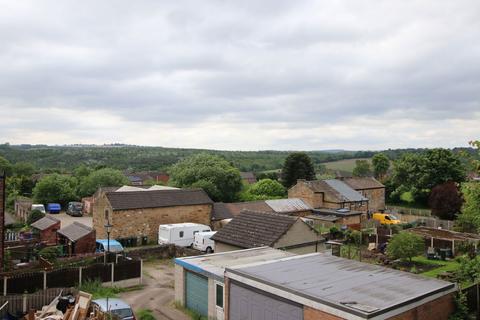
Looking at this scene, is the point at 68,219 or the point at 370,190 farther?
the point at 370,190

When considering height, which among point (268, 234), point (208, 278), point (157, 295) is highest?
point (268, 234)

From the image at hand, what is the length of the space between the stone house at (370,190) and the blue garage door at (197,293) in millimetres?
40101

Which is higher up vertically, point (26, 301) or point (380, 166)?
point (380, 166)

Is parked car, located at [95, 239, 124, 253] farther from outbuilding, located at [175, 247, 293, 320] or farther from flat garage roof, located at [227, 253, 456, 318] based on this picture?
flat garage roof, located at [227, 253, 456, 318]

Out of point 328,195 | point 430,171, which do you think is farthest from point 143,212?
point 430,171

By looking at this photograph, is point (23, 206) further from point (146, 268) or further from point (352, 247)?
point (352, 247)

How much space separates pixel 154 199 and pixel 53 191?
2905 centimetres

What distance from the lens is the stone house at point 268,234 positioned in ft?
73.6

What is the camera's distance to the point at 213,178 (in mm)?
53000

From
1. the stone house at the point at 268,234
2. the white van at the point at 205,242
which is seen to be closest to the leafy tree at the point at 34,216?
the white van at the point at 205,242

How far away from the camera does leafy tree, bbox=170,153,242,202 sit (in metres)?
52.0

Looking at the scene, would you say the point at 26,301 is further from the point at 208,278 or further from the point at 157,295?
the point at 208,278

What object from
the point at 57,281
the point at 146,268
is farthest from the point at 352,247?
the point at 57,281

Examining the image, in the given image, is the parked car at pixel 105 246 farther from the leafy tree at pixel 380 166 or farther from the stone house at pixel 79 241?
the leafy tree at pixel 380 166
